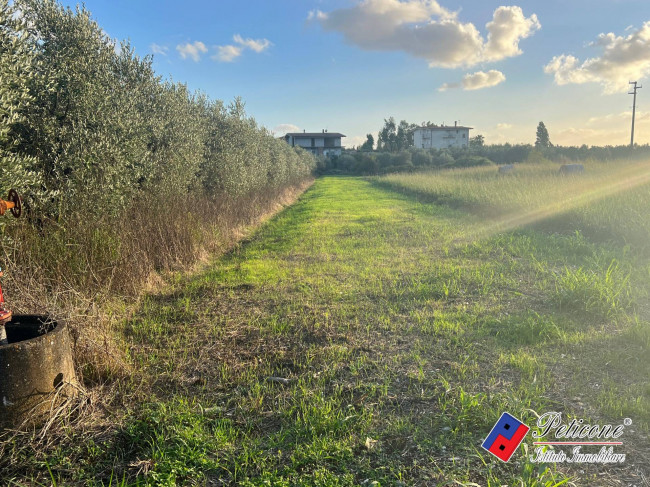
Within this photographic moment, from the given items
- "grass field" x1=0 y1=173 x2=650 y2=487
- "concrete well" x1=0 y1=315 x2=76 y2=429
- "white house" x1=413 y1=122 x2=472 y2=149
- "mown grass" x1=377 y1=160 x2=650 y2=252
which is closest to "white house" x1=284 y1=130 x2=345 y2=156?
"white house" x1=413 y1=122 x2=472 y2=149

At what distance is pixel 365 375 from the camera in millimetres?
4500

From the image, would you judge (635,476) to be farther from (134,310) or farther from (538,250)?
(538,250)

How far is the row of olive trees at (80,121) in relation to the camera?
534cm

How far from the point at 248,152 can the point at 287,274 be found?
35.8 feet

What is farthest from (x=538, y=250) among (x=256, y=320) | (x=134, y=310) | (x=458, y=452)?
(x=134, y=310)

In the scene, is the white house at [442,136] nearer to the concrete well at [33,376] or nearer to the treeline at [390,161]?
the treeline at [390,161]

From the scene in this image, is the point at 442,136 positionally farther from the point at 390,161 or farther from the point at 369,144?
the point at 390,161

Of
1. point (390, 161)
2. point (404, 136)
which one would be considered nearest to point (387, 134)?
point (404, 136)

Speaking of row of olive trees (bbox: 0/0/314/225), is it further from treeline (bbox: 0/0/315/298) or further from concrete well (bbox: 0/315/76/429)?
concrete well (bbox: 0/315/76/429)

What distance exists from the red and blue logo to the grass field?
80 millimetres

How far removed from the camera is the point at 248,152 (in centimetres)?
1823

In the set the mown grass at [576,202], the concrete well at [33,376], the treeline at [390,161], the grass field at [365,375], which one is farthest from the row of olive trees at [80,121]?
the treeline at [390,161]

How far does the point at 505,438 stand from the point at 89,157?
7.10 meters

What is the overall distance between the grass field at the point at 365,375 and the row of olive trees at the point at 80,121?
7.53 feet
